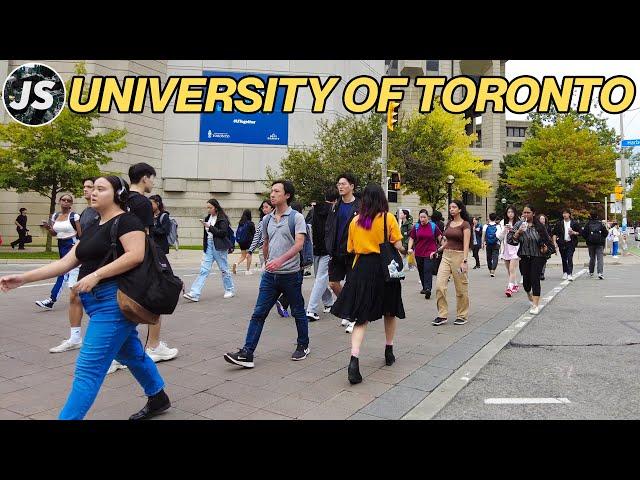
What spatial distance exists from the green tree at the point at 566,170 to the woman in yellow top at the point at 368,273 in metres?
35.2

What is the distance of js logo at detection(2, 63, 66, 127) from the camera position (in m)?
19.8

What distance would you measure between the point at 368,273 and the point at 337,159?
821 inches

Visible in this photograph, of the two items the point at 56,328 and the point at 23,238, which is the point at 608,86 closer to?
the point at 56,328

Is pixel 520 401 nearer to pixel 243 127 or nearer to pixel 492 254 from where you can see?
pixel 492 254

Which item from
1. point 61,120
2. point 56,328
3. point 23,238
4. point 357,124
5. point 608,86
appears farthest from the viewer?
point 357,124

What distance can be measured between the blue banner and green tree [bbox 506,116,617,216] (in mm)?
19932

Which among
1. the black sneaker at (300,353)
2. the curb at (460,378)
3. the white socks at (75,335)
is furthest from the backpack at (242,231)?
the black sneaker at (300,353)

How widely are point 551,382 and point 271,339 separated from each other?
3141mm

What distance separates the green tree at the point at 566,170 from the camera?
35531 millimetres

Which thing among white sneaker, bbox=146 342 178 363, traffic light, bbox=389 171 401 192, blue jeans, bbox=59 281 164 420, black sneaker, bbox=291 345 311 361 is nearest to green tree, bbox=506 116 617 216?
traffic light, bbox=389 171 401 192

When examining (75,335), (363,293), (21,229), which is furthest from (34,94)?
(363,293)
